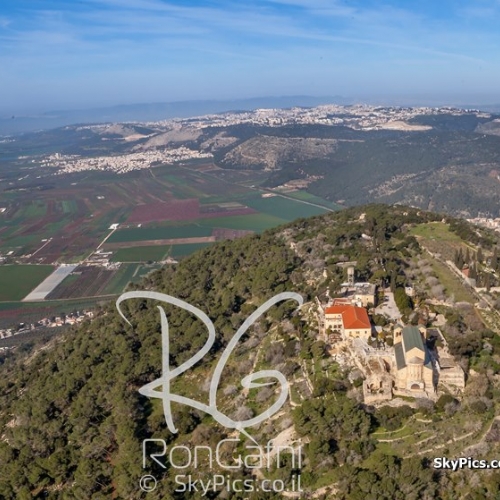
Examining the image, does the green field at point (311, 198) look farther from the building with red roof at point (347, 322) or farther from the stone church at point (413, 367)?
the stone church at point (413, 367)

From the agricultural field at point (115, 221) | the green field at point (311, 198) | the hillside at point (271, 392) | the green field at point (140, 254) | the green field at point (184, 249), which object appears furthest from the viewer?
the green field at point (311, 198)

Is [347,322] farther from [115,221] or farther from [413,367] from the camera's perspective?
[115,221]

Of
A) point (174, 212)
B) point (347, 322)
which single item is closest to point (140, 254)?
point (174, 212)

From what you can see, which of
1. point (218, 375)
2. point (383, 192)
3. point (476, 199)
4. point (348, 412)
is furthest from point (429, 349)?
point (383, 192)

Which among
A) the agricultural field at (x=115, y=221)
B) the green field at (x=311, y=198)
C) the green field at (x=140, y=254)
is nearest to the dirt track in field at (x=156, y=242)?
the agricultural field at (x=115, y=221)

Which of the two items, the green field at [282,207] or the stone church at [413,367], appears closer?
the stone church at [413,367]

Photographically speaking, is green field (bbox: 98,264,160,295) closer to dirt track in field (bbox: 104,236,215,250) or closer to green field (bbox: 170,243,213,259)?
green field (bbox: 170,243,213,259)

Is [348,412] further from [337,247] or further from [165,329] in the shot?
[337,247]
